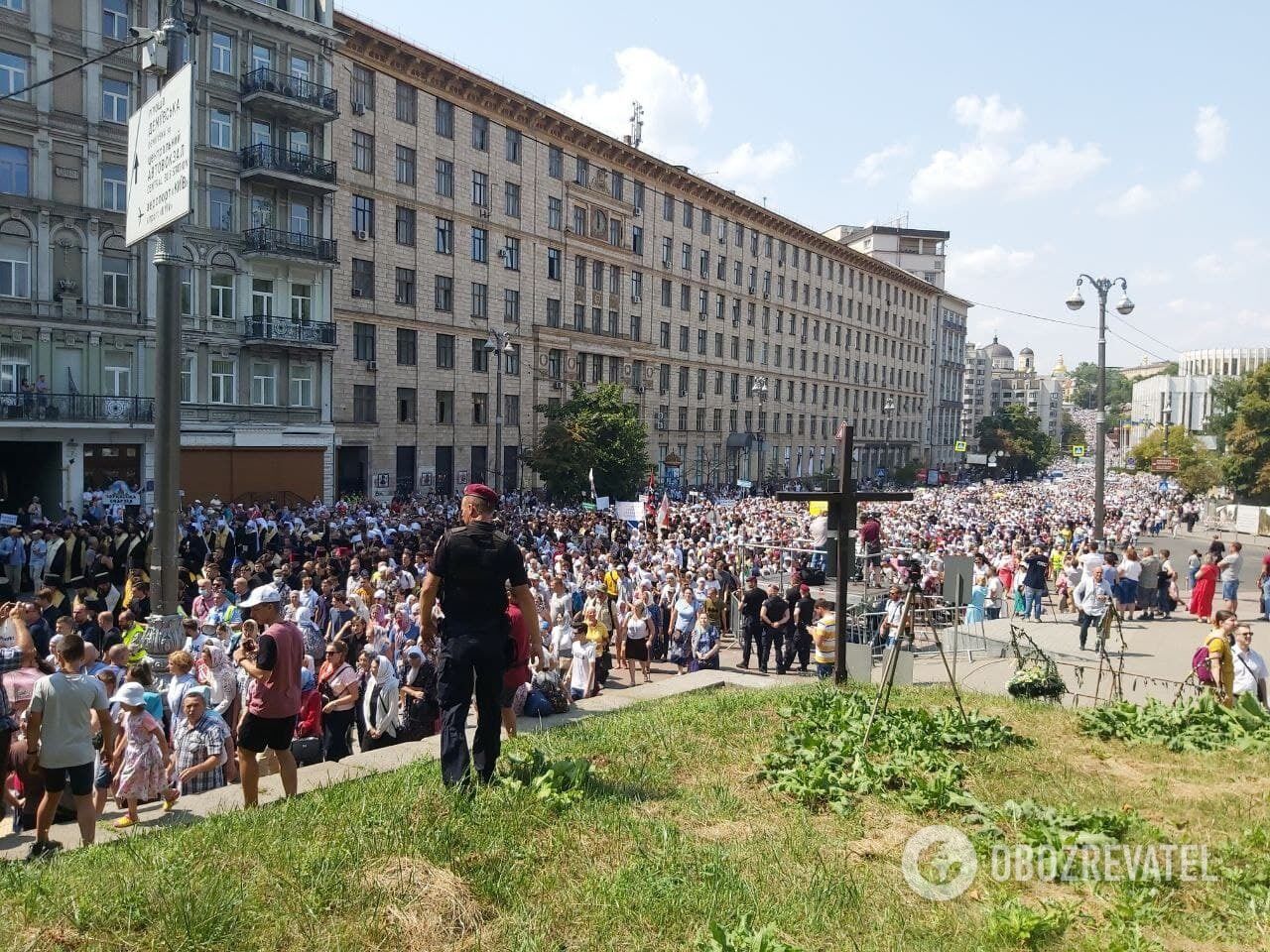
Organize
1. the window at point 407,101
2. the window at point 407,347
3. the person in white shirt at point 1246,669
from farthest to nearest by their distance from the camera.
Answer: the window at point 407,347 < the window at point 407,101 < the person in white shirt at point 1246,669

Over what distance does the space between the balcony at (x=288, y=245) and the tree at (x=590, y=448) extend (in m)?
12.4

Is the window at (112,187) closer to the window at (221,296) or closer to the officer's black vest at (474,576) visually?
the window at (221,296)

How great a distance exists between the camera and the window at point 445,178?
44500 millimetres

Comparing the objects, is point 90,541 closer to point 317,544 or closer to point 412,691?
point 317,544

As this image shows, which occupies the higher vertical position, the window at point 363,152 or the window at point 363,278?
the window at point 363,152

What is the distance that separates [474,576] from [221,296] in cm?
3395

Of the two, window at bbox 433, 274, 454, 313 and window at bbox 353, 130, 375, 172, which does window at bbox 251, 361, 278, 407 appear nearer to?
window at bbox 433, 274, 454, 313

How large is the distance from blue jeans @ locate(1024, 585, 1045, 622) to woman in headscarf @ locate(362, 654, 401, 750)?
650 inches

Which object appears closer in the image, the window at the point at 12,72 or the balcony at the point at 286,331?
the window at the point at 12,72

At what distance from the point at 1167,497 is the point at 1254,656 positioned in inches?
2472

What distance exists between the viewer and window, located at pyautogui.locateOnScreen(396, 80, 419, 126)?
42.3m

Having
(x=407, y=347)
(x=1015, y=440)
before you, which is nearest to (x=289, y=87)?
(x=407, y=347)

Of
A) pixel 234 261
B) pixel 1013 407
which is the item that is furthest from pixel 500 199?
pixel 1013 407

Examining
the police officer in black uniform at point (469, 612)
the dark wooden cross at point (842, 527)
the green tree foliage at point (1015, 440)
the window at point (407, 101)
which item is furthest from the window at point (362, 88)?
the green tree foliage at point (1015, 440)
